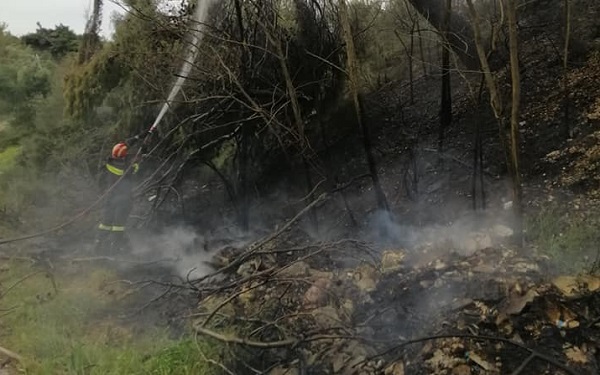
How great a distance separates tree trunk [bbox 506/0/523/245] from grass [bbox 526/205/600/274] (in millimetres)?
233

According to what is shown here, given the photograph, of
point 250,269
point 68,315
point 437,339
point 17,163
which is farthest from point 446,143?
point 17,163

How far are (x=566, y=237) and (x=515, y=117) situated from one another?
1.13 meters

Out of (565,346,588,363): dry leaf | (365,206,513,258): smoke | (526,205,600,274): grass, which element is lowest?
(565,346,588,363): dry leaf

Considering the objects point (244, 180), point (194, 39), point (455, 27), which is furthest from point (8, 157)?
point (455, 27)

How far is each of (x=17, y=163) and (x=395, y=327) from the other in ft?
28.4

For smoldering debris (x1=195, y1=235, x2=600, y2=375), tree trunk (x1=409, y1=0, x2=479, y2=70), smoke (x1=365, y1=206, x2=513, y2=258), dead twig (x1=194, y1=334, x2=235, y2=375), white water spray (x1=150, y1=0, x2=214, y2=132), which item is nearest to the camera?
smoldering debris (x1=195, y1=235, x2=600, y2=375)

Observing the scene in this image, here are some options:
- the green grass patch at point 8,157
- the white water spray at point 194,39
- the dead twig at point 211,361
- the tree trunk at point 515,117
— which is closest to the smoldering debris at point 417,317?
the dead twig at point 211,361

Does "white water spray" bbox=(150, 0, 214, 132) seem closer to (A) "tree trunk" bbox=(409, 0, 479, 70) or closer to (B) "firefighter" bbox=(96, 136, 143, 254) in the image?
(B) "firefighter" bbox=(96, 136, 143, 254)

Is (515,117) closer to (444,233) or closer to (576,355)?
(444,233)

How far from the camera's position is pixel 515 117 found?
4594 mm

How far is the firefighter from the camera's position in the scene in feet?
21.0

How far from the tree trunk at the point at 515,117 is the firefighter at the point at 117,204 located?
4166 mm

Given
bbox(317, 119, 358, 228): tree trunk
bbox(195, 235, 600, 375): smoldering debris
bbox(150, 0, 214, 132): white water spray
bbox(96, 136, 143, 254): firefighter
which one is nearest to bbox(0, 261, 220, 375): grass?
bbox(195, 235, 600, 375): smoldering debris

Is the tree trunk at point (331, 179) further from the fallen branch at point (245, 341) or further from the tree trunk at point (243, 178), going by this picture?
the fallen branch at point (245, 341)
